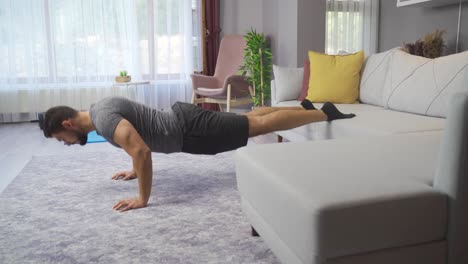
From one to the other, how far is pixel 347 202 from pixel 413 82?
186 centimetres

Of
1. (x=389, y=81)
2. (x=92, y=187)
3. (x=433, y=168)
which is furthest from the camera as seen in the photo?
(x=389, y=81)

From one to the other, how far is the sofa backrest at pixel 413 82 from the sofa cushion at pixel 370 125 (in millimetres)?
68

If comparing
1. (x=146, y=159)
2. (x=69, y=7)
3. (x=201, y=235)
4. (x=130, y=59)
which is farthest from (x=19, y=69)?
(x=201, y=235)

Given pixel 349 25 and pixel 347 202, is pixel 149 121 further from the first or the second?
pixel 349 25

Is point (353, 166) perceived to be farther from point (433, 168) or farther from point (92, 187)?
point (92, 187)

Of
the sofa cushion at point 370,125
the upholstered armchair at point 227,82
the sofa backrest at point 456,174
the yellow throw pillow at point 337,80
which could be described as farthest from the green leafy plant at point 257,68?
the sofa backrest at point 456,174

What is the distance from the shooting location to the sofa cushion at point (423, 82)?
241cm

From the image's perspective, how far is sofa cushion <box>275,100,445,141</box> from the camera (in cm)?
223

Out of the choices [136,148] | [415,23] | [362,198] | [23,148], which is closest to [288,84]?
[136,148]

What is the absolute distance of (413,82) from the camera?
266 cm

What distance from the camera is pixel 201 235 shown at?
6.01ft

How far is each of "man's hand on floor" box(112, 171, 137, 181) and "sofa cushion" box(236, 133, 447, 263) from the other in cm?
141

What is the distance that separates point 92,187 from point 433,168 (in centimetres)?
198

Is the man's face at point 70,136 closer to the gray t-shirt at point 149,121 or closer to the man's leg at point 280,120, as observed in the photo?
the gray t-shirt at point 149,121
